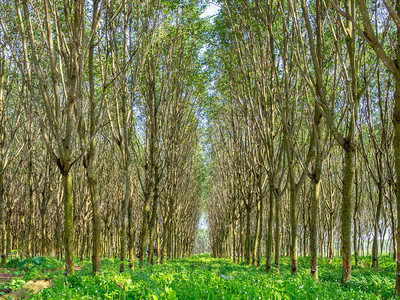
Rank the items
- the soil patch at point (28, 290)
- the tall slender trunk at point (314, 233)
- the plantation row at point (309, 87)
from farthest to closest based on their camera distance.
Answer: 1. the tall slender trunk at point (314, 233)
2. the plantation row at point (309, 87)
3. the soil patch at point (28, 290)

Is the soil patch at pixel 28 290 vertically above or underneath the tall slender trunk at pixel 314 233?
underneath

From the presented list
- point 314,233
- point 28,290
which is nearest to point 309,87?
point 314,233

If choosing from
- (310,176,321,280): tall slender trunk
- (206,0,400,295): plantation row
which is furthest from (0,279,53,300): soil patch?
(310,176,321,280): tall slender trunk

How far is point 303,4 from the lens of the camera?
523 cm

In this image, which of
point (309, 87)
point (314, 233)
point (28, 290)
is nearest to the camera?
point (28, 290)

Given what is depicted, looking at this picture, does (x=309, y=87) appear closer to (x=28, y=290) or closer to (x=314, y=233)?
(x=314, y=233)

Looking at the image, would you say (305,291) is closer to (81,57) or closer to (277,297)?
(277,297)

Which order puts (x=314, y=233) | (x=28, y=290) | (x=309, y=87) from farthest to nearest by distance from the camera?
(x=314, y=233) < (x=309, y=87) < (x=28, y=290)

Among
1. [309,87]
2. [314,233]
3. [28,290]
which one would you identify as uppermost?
[309,87]

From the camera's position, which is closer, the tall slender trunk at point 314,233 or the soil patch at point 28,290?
the soil patch at point 28,290

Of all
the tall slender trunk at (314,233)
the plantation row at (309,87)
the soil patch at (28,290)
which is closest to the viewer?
the soil patch at (28,290)

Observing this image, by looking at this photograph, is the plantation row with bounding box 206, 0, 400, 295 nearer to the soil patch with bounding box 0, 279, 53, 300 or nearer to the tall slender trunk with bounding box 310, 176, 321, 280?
the tall slender trunk with bounding box 310, 176, 321, 280

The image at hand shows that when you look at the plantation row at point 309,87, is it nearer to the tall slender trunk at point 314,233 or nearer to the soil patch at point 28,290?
the tall slender trunk at point 314,233

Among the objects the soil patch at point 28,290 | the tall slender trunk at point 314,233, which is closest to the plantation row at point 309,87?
the tall slender trunk at point 314,233
